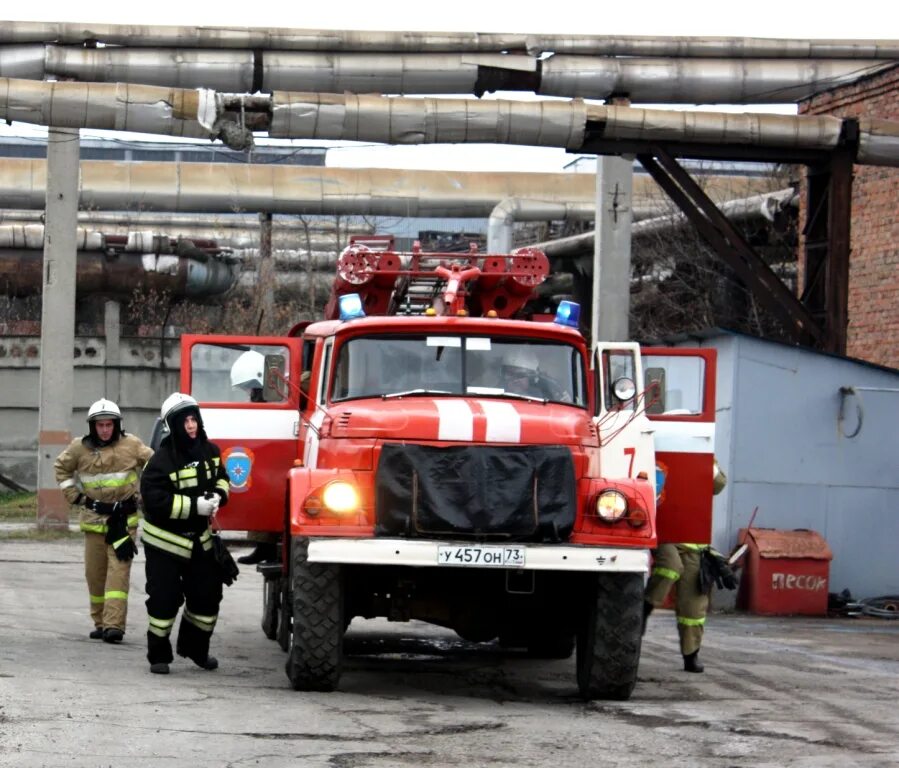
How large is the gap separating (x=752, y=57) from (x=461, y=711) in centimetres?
1305

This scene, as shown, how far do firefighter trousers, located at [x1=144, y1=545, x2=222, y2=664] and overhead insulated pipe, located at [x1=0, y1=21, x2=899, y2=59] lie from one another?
9407 millimetres

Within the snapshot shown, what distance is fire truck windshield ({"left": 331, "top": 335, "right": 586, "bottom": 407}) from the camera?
34.6 ft

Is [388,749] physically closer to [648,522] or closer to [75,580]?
[648,522]

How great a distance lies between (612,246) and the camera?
2355cm

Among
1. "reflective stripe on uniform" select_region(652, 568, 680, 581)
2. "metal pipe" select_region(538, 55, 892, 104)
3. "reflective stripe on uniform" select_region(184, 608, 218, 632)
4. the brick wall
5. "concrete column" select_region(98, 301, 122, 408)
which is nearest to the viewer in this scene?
"reflective stripe on uniform" select_region(184, 608, 218, 632)

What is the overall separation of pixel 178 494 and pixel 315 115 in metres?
6.93

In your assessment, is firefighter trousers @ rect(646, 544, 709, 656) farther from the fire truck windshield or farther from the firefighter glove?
the firefighter glove

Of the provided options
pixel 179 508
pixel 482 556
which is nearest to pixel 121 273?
pixel 179 508

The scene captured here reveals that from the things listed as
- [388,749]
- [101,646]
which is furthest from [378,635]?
[388,749]

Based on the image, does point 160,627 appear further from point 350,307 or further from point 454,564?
point 350,307

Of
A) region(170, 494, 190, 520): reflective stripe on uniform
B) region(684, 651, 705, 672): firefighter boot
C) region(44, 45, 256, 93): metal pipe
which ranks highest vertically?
region(44, 45, 256, 93): metal pipe

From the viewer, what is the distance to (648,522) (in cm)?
968

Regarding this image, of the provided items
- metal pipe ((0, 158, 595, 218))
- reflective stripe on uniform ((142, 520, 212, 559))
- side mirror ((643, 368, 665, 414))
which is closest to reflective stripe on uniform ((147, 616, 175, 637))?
reflective stripe on uniform ((142, 520, 212, 559))

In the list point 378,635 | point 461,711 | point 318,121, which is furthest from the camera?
point 318,121
